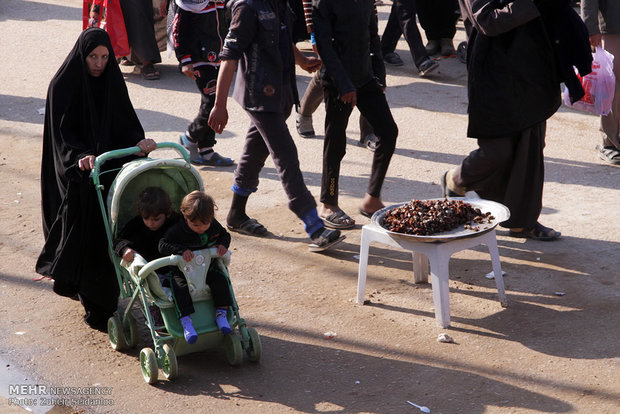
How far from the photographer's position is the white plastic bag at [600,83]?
705 centimetres

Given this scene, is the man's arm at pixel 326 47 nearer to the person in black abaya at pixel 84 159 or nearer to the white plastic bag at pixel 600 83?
the person in black abaya at pixel 84 159

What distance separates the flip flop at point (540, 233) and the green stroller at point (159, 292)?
2531 millimetres

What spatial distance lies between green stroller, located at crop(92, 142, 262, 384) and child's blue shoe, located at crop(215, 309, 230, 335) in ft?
0.15

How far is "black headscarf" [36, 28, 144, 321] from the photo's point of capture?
16.3ft

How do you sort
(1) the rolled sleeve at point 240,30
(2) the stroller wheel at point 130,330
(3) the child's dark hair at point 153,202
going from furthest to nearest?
(1) the rolled sleeve at point 240,30 → (2) the stroller wheel at point 130,330 → (3) the child's dark hair at point 153,202

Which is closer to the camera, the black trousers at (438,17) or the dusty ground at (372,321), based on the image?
the dusty ground at (372,321)

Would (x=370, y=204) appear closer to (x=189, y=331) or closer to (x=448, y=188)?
(x=448, y=188)

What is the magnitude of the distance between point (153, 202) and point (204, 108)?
3103 millimetres

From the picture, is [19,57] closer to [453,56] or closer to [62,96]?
[453,56]

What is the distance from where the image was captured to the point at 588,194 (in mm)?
7152

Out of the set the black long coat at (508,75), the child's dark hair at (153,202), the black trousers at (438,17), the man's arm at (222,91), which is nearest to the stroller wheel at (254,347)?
the child's dark hair at (153,202)

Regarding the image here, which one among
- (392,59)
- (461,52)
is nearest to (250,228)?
(392,59)

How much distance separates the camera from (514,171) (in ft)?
19.8

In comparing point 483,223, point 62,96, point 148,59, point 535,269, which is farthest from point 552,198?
point 148,59
